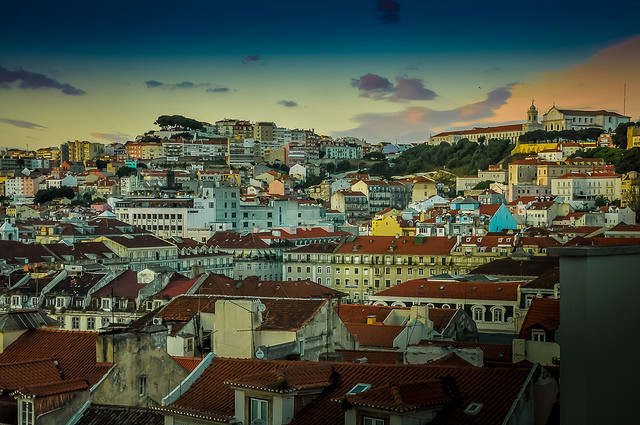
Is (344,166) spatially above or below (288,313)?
above

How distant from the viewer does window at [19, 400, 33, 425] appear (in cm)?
893

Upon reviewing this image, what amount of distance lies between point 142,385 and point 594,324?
6.41 m

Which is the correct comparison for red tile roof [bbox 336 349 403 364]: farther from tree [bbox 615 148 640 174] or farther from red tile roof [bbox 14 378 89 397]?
tree [bbox 615 148 640 174]

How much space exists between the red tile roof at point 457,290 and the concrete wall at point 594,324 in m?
25.1

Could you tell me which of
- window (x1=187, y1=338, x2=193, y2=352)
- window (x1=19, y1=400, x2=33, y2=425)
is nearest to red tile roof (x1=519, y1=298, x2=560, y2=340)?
window (x1=187, y1=338, x2=193, y2=352)

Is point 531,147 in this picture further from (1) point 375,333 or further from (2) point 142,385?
(2) point 142,385

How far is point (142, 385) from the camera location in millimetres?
9781

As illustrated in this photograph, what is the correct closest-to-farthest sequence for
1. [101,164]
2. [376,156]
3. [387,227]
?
[387,227], [101,164], [376,156]

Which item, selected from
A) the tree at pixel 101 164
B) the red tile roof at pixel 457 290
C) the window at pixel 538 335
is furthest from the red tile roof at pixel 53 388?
the tree at pixel 101 164

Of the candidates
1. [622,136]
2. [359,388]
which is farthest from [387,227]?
[359,388]

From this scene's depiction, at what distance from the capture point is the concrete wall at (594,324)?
173 inches

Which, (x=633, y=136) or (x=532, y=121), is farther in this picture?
(x=532, y=121)

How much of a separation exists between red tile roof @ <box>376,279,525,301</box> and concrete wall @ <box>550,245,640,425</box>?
82.3 ft

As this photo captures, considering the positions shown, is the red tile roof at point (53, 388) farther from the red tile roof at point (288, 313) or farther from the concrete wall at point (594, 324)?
the concrete wall at point (594, 324)
